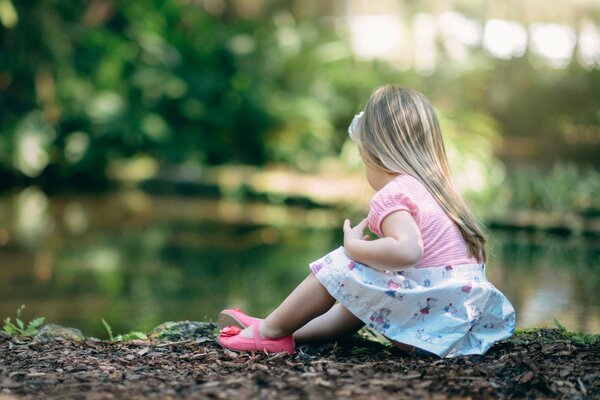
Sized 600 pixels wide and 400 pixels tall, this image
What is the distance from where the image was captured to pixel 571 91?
14766 millimetres

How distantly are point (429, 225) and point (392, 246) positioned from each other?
261 millimetres

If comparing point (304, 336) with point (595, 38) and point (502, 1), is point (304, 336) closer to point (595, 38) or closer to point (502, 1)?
point (502, 1)

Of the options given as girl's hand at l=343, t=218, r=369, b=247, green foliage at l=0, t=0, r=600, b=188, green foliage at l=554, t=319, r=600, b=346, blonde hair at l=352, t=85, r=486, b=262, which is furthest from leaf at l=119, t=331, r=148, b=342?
green foliage at l=0, t=0, r=600, b=188

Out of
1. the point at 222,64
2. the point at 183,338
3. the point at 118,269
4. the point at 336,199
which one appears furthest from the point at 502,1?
the point at 183,338

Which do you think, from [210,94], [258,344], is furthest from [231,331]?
[210,94]

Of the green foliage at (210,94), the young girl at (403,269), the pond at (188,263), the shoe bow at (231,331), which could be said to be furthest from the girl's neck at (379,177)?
the green foliage at (210,94)

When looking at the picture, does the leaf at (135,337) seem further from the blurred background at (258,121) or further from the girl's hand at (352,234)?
the blurred background at (258,121)

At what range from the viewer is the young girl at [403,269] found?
2982 millimetres

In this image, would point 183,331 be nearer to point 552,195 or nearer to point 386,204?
point 386,204

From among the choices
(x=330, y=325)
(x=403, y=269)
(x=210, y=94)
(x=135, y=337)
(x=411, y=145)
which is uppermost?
(x=210, y=94)

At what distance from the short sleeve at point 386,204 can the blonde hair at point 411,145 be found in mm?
142

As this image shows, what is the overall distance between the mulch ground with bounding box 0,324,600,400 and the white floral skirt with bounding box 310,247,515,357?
0.25 ft

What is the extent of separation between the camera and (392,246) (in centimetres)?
287

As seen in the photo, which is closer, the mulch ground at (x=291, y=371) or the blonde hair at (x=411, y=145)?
the mulch ground at (x=291, y=371)
